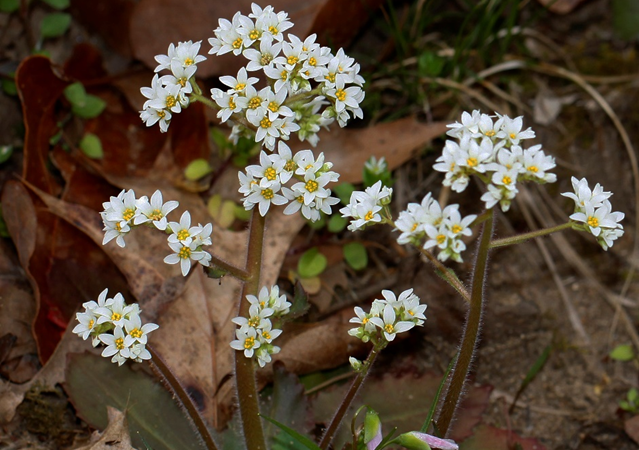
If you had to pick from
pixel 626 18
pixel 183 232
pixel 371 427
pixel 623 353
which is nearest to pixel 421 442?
pixel 371 427

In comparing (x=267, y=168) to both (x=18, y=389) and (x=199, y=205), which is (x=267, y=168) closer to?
(x=199, y=205)

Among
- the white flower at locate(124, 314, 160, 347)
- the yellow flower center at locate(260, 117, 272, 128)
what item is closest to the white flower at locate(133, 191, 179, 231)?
the white flower at locate(124, 314, 160, 347)

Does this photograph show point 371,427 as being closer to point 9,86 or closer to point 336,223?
point 336,223

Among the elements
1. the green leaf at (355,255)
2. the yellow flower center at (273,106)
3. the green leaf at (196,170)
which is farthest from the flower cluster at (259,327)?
the green leaf at (196,170)

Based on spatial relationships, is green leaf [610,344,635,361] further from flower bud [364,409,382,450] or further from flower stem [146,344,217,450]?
flower stem [146,344,217,450]

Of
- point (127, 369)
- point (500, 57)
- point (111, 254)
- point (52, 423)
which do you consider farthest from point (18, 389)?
point (500, 57)
